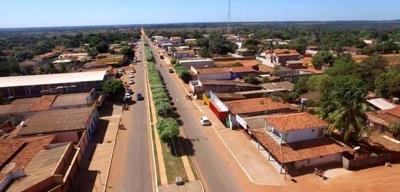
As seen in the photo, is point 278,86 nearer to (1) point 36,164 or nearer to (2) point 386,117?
(2) point 386,117

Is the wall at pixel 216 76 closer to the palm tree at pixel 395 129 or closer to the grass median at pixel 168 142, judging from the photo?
the grass median at pixel 168 142

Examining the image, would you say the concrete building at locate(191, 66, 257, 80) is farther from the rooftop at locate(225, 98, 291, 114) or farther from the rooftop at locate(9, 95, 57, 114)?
the rooftop at locate(9, 95, 57, 114)

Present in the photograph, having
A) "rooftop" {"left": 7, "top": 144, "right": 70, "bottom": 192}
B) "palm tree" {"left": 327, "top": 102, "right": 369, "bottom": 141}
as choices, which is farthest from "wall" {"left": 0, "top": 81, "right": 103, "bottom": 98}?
"palm tree" {"left": 327, "top": 102, "right": 369, "bottom": 141}

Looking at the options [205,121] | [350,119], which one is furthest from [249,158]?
[205,121]

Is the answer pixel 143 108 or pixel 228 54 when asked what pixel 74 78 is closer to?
pixel 143 108

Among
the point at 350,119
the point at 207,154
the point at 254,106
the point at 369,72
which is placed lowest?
the point at 207,154

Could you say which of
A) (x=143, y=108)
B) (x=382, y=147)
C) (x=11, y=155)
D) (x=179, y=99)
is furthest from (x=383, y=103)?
(x=11, y=155)
